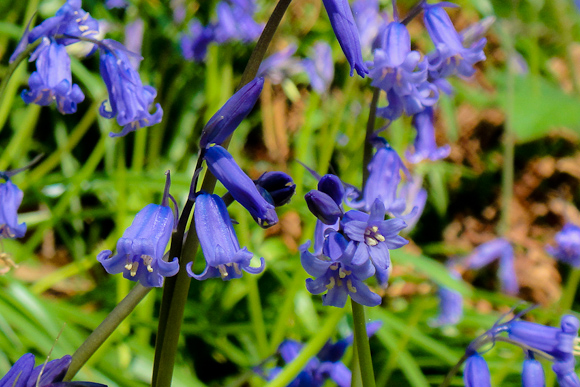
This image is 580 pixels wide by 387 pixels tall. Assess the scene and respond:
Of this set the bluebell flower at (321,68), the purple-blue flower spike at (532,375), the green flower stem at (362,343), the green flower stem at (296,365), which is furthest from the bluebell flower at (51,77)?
the bluebell flower at (321,68)

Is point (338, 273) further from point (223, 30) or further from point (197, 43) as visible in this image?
point (197, 43)

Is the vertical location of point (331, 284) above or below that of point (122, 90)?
below

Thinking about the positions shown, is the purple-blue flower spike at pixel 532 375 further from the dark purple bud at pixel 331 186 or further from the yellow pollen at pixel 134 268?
the yellow pollen at pixel 134 268

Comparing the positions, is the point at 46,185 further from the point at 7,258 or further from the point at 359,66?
the point at 359,66

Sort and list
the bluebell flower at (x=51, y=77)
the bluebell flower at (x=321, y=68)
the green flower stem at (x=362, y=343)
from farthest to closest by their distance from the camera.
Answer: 1. the bluebell flower at (x=321, y=68)
2. the bluebell flower at (x=51, y=77)
3. the green flower stem at (x=362, y=343)

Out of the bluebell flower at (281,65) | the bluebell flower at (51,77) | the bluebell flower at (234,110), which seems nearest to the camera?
the bluebell flower at (234,110)

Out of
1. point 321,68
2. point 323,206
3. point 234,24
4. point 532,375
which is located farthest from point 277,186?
point 234,24

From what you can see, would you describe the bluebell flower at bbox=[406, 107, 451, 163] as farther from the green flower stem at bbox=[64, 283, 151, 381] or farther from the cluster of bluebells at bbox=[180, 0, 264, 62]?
the cluster of bluebells at bbox=[180, 0, 264, 62]
